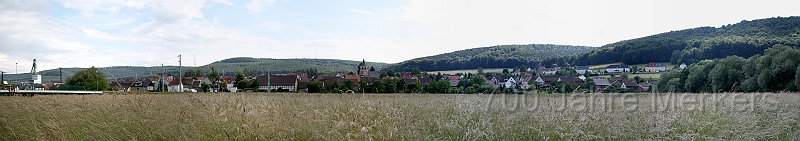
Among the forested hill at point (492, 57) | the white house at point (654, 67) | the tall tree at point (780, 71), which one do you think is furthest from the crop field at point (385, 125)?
the forested hill at point (492, 57)

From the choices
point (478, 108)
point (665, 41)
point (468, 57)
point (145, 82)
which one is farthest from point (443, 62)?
point (478, 108)

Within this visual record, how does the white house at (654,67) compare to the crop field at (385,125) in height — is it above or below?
above

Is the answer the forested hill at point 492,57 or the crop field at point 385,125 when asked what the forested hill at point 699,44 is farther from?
the crop field at point 385,125

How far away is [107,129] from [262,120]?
180 cm

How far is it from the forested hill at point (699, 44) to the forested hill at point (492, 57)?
19.6 feet

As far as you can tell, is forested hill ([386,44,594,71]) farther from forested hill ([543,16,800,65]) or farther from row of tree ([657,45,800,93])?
row of tree ([657,45,800,93])

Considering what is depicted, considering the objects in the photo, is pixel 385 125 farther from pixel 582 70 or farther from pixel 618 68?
pixel 582 70

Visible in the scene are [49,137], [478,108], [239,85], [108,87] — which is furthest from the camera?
[108,87]

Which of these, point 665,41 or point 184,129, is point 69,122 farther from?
point 665,41

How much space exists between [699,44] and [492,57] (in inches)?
1454

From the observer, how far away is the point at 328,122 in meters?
5.14

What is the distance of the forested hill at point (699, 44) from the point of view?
73.9m

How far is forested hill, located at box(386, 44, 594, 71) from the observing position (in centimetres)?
9206

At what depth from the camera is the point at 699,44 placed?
281 feet
